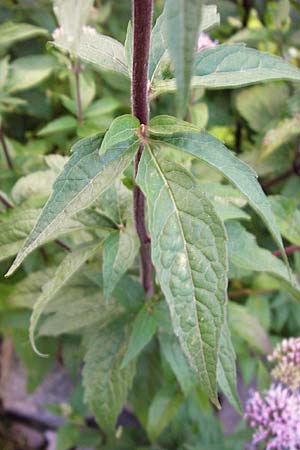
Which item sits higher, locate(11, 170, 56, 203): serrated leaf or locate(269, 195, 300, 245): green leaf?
locate(11, 170, 56, 203): serrated leaf

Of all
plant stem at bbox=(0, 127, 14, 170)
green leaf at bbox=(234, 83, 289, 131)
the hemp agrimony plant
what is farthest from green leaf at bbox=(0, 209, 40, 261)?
green leaf at bbox=(234, 83, 289, 131)

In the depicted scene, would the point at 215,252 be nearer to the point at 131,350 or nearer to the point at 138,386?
the point at 131,350

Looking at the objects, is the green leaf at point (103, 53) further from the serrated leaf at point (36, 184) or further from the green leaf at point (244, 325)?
the green leaf at point (244, 325)

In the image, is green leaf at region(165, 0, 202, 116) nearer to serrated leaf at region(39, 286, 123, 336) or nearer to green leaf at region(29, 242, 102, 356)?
green leaf at region(29, 242, 102, 356)

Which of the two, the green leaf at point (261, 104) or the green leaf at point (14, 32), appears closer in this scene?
the green leaf at point (14, 32)

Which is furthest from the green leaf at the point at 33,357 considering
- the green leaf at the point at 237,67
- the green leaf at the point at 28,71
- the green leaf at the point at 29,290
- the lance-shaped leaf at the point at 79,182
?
the green leaf at the point at 237,67

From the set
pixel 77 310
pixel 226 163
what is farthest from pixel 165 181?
pixel 77 310
